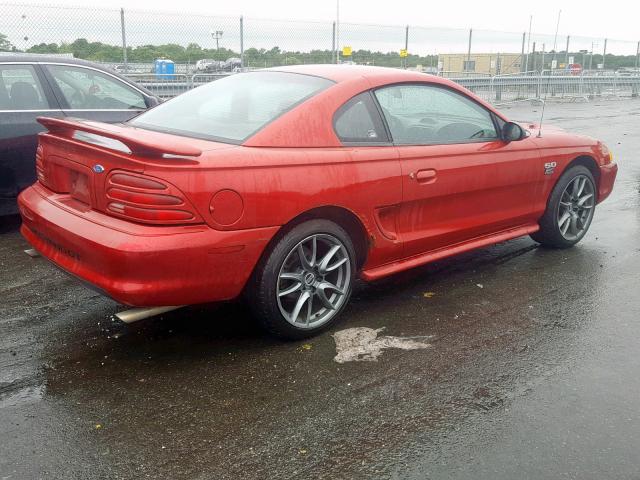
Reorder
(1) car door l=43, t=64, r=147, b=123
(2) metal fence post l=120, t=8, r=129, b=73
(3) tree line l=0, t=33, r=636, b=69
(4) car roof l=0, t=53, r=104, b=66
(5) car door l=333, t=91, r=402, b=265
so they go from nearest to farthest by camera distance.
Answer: (5) car door l=333, t=91, r=402, b=265 < (4) car roof l=0, t=53, r=104, b=66 < (1) car door l=43, t=64, r=147, b=123 < (3) tree line l=0, t=33, r=636, b=69 < (2) metal fence post l=120, t=8, r=129, b=73

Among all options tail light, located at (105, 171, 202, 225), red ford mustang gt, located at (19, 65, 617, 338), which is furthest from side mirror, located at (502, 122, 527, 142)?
tail light, located at (105, 171, 202, 225)

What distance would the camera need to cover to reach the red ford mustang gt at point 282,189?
3055mm

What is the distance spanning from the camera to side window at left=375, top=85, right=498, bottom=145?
13.3 feet

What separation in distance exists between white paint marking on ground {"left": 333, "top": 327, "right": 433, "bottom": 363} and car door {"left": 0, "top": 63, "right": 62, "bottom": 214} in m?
3.50

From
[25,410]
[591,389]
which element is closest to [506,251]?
[591,389]

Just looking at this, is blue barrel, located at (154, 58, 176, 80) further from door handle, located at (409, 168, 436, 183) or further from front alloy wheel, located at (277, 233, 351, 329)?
front alloy wheel, located at (277, 233, 351, 329)

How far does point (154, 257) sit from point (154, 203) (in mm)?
260

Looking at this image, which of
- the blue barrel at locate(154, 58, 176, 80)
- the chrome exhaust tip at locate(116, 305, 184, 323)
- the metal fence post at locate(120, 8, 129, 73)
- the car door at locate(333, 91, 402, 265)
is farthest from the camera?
the blue barrel at locate(154, 58, 176, 80)

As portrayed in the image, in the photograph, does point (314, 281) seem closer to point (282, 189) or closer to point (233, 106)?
point (282, 189)

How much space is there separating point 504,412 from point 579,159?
314 centimetres

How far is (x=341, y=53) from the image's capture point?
1580 cm

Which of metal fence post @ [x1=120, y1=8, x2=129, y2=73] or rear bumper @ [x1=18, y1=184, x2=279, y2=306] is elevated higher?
metal fence post @ [x1=120, y1=8, x2=129, y2=73]

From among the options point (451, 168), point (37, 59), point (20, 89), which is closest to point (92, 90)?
point (37, 59)

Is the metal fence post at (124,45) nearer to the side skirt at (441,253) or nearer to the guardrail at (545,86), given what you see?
the side skirt at (441,253)
